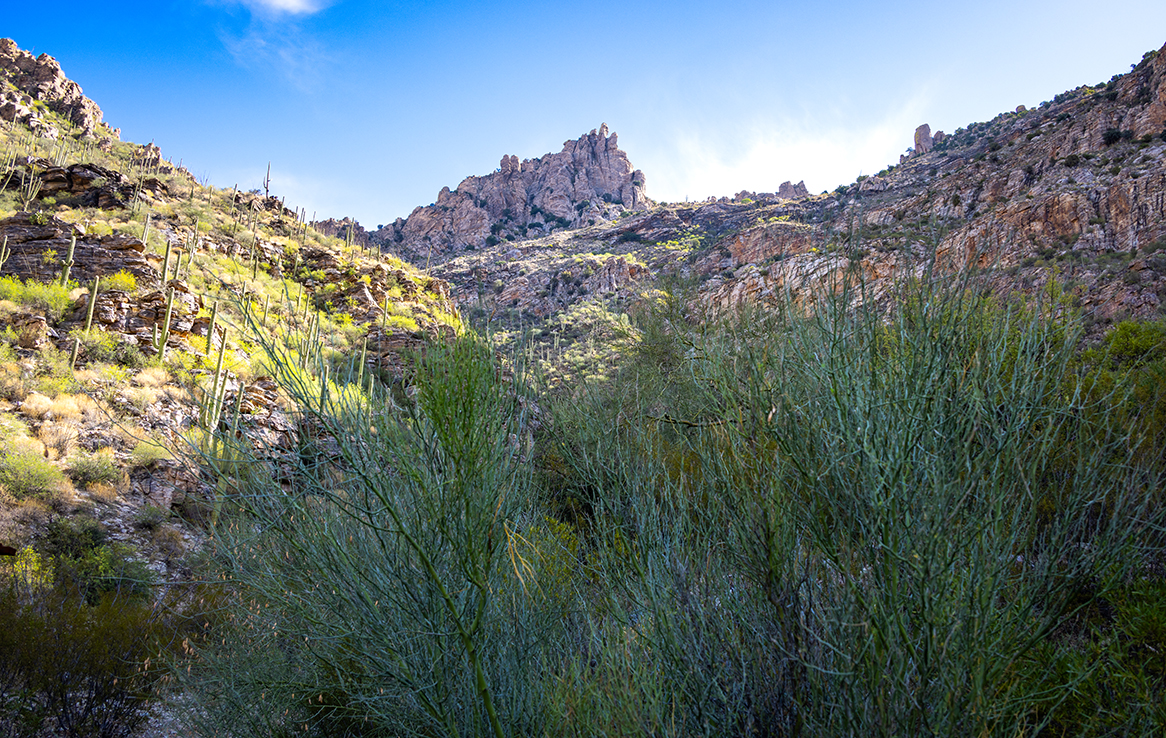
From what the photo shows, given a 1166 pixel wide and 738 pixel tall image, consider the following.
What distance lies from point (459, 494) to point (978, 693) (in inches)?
93.8

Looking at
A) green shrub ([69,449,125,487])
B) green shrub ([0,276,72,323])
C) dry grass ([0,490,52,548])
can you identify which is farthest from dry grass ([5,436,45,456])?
green shrub ([0,276,72,323])

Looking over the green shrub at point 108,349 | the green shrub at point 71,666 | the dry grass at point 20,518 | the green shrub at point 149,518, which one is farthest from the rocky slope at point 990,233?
the green shrub at point 108,349

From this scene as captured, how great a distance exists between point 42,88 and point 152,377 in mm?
39609

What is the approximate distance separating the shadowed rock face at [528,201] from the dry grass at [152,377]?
42465 mm

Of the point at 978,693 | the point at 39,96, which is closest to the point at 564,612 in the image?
the point at 978,693

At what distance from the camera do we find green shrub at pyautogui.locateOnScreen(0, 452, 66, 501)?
7.84 metres

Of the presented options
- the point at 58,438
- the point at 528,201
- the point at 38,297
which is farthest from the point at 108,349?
the point at 528,201

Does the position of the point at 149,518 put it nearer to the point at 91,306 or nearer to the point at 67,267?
the point at 91,306

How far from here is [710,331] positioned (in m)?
4.50

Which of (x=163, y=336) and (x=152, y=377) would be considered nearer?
(x=152, y=377)

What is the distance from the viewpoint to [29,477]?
805 centimetres

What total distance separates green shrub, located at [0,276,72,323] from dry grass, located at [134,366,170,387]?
2.96 meters

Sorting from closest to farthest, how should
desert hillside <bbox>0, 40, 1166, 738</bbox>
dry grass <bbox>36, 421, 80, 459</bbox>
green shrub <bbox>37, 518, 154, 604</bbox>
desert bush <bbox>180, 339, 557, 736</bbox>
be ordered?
1. desert hillside <bbox>0, 40, 1166, 738</bbox>
2. desert bush <bbox>180, 339, 557, 736</bbox>
3. green shrub <bbox>37, 518, 154, 604</bbox>
4. dry grass <bbox>36, 421, 80, 459</bbox>

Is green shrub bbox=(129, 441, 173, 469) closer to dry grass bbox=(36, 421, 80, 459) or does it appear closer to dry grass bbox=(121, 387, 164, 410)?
dry grass bbox=(36, 421, 80, 459)
